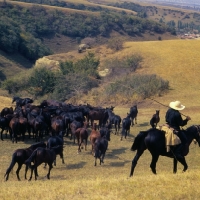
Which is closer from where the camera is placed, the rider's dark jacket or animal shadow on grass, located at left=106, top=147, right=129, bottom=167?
the rider's dark jacket

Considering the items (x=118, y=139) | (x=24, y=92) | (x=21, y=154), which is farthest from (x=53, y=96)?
(x=21, y=154)

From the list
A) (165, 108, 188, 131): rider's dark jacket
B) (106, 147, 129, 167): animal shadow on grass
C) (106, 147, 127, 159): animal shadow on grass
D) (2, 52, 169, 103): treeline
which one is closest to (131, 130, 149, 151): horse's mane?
(165, 108, 188, 131): rider's dark jacket

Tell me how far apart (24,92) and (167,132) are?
3547 centimetres

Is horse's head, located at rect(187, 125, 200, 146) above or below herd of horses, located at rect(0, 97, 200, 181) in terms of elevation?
above

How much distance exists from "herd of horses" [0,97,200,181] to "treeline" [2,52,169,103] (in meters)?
11.1

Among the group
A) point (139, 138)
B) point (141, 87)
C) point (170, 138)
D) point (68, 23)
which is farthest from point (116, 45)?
point (68, 23)

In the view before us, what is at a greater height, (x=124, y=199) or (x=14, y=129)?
(x=124, y=199)

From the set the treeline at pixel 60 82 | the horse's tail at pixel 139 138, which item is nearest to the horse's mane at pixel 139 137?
the horse's tail at pixel 139 138

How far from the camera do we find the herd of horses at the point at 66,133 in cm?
1127

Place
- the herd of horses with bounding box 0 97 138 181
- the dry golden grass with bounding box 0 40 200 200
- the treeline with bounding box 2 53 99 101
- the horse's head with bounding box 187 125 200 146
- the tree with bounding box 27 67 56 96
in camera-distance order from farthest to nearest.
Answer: the tree with bounding box 27 67 56 96, the treeline with bounding box 2 53 99 101, the herd of horses with bounding box 0 97 138 181, the horse's head with bounding box 187 125 200 146, the dry golden grass with bounding box 0 40 200 200

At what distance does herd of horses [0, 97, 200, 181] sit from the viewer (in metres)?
11.3

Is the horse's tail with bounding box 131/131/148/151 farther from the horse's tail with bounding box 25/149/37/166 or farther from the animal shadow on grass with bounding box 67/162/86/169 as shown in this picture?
the animal shadow on grass with bounding box 67/162/86/169

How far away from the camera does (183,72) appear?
43250 millimetres

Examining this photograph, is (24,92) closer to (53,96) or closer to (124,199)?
(53,96)
